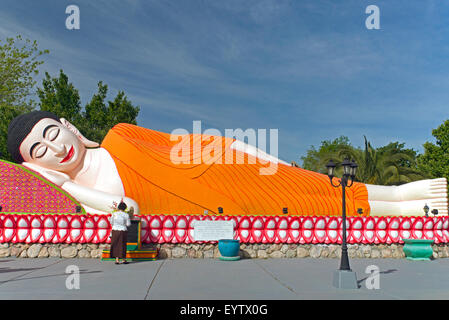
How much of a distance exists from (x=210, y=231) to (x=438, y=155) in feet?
70.5

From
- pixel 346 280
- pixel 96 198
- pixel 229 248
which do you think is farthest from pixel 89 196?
pixel 346 280

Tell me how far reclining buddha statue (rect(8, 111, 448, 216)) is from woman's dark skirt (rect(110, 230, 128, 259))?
2588 mm

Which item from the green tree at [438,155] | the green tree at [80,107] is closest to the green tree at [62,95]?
the green tree at [80,107]

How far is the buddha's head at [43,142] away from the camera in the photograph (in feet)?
40.3

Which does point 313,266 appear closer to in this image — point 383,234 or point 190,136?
point 383,234

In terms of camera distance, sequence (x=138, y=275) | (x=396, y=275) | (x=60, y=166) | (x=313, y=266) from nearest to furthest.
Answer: (x=138, y=275)
(x=396, y=275)
(x=313, y=266)
(x=60, y=166)

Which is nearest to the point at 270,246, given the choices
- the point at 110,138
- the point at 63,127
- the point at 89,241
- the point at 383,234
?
the point at 383,234

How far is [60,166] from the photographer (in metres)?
12.5

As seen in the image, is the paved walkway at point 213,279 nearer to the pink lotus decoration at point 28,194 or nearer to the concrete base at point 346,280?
the concrete base at point 346,280

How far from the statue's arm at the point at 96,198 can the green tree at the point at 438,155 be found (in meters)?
21.6

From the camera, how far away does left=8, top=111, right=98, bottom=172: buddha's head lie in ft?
40.3

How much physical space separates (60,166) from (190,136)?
15.8 feet

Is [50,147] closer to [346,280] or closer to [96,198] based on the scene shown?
[96,198]

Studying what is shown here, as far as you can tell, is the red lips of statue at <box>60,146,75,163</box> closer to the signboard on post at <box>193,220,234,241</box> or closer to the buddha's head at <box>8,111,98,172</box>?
the buddha's head at <box>8,111,98,172</box>
